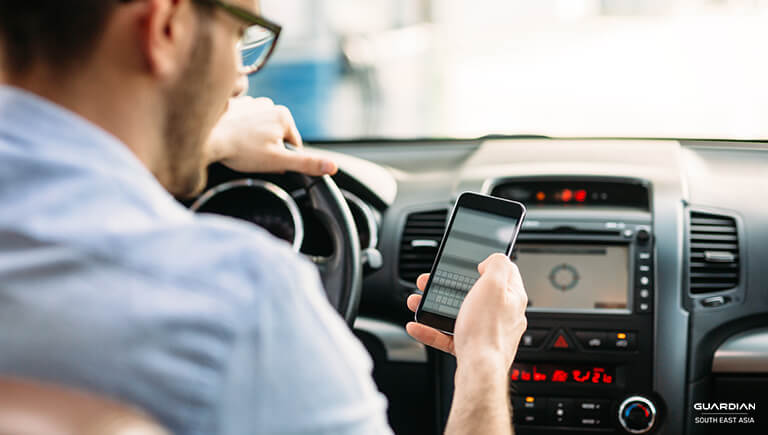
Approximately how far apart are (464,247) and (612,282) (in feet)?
2.05

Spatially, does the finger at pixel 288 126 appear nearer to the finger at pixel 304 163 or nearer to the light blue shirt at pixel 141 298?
the finger at pixel 304 163

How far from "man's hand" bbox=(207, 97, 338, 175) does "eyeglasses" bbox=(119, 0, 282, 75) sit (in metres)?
0.30

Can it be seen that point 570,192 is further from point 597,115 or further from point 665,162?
point 597,115

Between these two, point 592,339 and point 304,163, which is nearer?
point 304,163

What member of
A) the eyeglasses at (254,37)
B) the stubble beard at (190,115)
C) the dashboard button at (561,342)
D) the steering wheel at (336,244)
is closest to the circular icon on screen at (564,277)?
the dashboard button at (561,342)

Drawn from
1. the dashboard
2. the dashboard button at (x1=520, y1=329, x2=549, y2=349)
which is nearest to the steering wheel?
the dashboard

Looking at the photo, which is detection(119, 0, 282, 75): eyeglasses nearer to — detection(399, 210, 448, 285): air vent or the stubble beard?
the stubble beard

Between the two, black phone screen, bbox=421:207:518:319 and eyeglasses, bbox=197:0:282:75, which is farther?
black phone screen, bbox=421:207:518:319

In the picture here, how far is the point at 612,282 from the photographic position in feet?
Answer: 7.35

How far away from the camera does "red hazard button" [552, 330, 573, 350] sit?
2.22 meters

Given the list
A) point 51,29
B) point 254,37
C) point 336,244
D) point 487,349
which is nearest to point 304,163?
point 336,244

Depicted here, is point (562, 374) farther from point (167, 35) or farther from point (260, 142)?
point (167, 35)

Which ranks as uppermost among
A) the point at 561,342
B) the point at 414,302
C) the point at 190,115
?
the point at 190,115

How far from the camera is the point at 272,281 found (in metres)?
0.80
